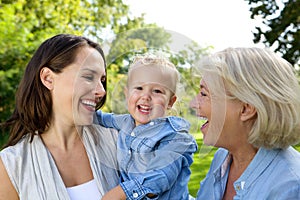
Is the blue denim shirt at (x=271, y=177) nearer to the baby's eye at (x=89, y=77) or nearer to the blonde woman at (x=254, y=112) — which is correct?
the blonde woman at (x=254, y=112)

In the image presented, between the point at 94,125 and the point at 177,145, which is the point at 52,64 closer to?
the point at 94,125

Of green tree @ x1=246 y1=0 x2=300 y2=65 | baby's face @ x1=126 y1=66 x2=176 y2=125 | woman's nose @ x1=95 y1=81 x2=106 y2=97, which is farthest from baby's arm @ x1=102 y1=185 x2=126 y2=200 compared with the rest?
green tree @ x1=246 y1=0 x2=300 y2=65

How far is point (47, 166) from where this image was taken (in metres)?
2.04

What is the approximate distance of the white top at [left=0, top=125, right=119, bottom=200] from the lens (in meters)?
2.01

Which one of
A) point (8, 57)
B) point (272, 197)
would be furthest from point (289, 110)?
point (8, 57)

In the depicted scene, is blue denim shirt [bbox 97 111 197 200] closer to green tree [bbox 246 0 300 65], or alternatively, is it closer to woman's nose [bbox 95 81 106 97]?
woman's nose [bbox 95 81 106 97]

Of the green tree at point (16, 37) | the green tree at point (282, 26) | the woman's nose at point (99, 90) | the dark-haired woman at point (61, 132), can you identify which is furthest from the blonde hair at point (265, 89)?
the green tree at point (282, 26)

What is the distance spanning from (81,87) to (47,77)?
21cm

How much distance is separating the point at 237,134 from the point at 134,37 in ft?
1.91

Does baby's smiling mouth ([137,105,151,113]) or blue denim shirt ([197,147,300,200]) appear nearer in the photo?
blue denim shirt ([197,147,300,200])

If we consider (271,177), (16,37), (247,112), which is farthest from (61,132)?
(16,37)

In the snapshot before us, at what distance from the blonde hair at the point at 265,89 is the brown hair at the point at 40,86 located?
1.81 feet

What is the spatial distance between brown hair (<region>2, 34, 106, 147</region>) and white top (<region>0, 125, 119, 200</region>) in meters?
0.06

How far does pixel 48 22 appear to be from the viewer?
29.4 ft
